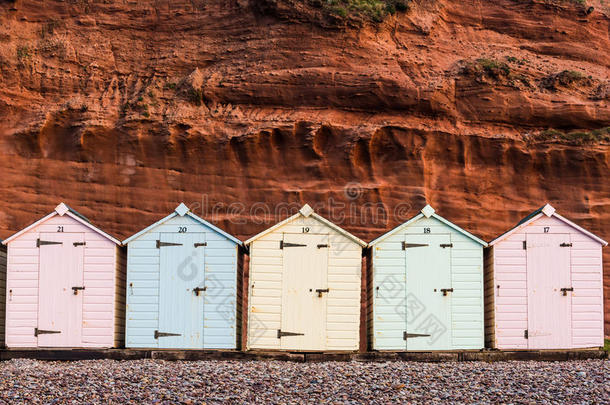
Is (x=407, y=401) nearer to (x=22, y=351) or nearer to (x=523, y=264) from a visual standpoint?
(x=523, y=264)

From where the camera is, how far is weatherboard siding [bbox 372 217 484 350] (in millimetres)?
20531

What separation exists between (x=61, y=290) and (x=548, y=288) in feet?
34.6

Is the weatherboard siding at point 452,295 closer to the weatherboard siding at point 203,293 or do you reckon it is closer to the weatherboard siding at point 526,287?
the weatherboard siding at point 526,287

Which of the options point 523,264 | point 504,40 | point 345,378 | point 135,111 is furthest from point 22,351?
point 504,40

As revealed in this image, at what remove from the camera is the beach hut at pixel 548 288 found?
20.7 metres

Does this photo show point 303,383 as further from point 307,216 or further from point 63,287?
point 63,287

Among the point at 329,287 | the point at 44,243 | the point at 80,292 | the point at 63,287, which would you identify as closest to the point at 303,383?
the point at 329,287

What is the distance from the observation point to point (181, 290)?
67.4 ft

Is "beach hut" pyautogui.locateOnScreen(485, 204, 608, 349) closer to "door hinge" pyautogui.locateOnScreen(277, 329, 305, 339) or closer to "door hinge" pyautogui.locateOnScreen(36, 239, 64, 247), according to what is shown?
"door hinge" pyautogui.locateOnScreen(277, 329, 305, 339)

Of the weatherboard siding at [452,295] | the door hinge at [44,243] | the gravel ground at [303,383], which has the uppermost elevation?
the door hinge at [44,243]

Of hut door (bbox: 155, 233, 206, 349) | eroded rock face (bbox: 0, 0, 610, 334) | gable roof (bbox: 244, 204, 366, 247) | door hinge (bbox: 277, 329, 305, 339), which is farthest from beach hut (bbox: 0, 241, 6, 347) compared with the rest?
eroded rock face (bbox: 0, 0, 610, 334)

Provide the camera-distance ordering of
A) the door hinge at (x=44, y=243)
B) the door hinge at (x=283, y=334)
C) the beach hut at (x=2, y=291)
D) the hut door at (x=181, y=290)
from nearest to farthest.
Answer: the door hinge at (x=283, y=334), the hut door at (x=181, y=290), the door hinge at (x=44, y=243), the beach hut at (x=2, y=291)

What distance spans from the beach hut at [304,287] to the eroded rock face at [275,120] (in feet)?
35.6

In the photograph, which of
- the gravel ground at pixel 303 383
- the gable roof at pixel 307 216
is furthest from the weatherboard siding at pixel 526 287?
the gable roof at pixel 307 216
